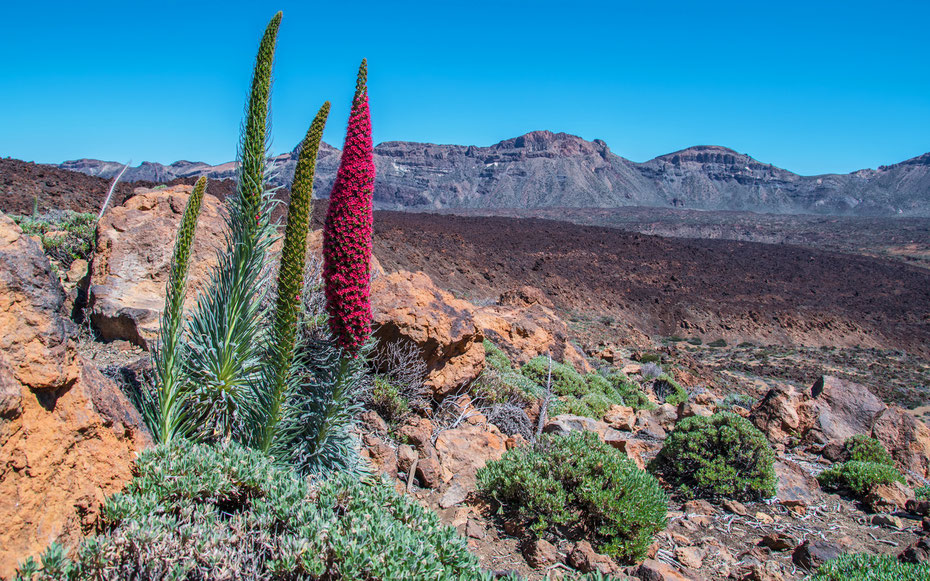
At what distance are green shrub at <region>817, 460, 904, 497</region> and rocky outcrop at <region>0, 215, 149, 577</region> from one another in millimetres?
5774

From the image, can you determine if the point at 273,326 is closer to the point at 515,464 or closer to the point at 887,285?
the point at 515,464

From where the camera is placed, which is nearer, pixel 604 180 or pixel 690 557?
pixel 690 557

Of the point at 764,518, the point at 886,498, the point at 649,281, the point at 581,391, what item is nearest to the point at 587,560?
the point at 764,518

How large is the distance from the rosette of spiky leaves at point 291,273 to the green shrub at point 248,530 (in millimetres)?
367

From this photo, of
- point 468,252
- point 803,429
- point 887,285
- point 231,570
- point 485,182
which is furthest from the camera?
point 485,182

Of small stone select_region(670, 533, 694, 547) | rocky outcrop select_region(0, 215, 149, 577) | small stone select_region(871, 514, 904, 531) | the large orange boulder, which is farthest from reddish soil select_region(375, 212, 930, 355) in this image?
rocky outcrop select_region(0, 215, 149, 577)

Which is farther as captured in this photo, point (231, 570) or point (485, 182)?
point (485, 182)

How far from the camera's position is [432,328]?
5117 mm

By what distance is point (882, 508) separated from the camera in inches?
189

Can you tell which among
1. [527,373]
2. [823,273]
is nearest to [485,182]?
[823,273]

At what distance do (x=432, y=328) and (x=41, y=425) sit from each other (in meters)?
3.24

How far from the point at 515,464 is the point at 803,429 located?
5698 millimetres

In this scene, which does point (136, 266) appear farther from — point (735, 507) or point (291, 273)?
point (735, 507)

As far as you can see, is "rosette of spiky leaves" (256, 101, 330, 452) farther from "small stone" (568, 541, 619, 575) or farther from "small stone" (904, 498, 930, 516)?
"small stone" (904, 498, 930, 516)
